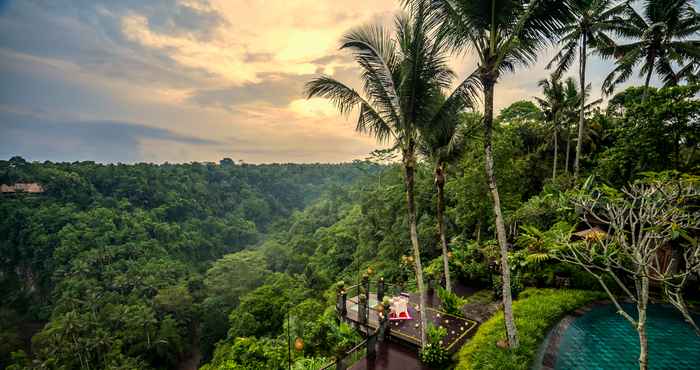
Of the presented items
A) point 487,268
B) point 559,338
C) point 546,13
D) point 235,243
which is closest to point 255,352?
point 487,268

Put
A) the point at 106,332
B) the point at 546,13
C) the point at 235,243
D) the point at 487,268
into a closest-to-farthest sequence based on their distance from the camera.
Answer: the point at 546,13
the point at 487,268
the point at 106,332
the point at 235,243

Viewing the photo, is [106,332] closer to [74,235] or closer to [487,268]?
[74,235]

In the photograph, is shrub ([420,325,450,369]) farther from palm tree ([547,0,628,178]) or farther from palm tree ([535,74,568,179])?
palm tree ([535,74,568,179])

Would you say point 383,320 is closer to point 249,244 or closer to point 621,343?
point 621,343

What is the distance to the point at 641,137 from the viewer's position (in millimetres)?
10188

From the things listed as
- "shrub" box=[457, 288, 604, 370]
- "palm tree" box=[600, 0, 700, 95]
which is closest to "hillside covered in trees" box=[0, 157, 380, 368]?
"shrub" box=[457, 288, 604, 370]

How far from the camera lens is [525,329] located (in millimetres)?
6812

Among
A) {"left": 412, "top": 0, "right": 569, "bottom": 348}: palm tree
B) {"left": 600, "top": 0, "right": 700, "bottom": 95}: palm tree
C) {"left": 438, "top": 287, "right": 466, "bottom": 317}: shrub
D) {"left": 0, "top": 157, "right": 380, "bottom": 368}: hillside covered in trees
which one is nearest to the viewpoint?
{"left": 412, "top": 0, "right": 569, "bottom": 348}: palm tree

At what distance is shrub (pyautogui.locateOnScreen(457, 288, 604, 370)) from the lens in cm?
580

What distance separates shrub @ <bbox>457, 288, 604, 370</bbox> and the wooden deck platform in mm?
353

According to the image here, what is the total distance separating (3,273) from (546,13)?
62.9 m

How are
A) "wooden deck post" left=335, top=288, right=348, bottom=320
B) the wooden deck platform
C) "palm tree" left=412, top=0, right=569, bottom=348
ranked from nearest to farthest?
"palm tree" left=412, top=0, right=569, bottom=348 → the wooden deck platform → "wooden deck post" left=335, top=288, right=348, bottom=320

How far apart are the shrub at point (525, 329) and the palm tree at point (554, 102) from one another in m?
10.8

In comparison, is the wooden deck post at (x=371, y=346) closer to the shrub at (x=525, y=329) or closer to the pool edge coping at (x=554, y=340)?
the shrub at (x=525, y=329)
